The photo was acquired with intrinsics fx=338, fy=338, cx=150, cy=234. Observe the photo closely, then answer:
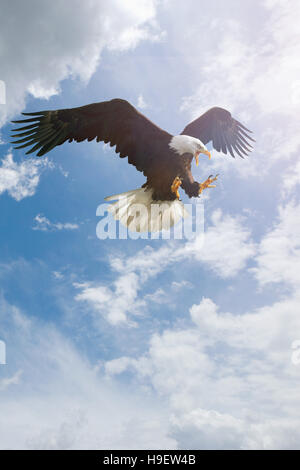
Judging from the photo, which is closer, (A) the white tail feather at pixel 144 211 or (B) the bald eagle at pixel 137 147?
(B) the bald eagle at pixel 137 147

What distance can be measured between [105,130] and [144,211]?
6.35 feet

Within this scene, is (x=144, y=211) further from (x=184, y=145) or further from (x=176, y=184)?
(x=184, y=145)

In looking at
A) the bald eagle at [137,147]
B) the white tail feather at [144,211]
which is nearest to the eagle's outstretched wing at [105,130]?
the bald eagle at [137,147]

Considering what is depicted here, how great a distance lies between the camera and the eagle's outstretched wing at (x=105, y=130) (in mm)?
6988

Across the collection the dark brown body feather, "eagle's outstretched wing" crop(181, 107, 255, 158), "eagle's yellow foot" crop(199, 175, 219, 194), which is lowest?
"eagle's yellow foot" crop(199, 175, 219, 194)

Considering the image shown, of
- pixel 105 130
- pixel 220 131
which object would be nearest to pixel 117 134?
pixel 105 130

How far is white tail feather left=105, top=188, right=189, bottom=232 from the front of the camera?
24.5 ft

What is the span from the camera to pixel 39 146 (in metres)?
7.15

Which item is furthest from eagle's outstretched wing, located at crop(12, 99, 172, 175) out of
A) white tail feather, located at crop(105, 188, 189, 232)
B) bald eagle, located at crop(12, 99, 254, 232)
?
white tail feather, located at crop(105, 188, 189, 232)

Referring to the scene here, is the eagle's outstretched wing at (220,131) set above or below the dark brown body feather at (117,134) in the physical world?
above

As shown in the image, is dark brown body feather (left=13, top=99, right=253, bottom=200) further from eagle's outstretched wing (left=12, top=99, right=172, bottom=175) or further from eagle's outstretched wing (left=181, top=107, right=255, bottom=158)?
eagle's outstretched wing (left=181, top=107, right=255, bottom=158)

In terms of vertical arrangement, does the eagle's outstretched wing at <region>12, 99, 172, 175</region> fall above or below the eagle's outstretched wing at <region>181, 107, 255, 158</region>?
below

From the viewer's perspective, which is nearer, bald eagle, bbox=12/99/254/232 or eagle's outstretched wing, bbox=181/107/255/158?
bald eagle, bbox=12/99/254/232

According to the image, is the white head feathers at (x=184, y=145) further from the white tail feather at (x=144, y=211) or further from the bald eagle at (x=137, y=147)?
the white tail feather at (x=144, y=211)
